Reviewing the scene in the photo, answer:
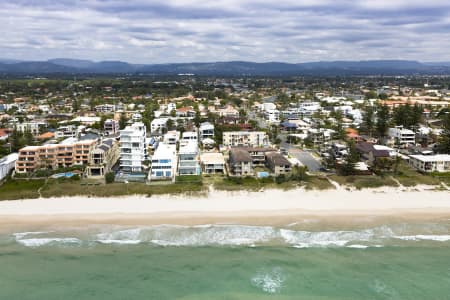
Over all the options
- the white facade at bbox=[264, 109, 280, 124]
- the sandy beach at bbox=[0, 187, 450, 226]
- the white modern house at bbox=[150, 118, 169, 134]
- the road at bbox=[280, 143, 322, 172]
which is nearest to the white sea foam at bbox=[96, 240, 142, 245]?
the sandy beach at bbox=[0, 187, 450, 226]

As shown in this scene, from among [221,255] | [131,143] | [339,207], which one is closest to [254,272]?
[221,255]

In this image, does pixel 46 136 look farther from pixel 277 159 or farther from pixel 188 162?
pixel 277 159

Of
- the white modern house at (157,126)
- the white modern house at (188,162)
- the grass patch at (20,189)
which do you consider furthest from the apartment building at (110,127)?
the grass patch at (20,189)

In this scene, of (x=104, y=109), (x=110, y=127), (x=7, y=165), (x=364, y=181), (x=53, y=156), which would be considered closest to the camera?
(x=364, y=181)

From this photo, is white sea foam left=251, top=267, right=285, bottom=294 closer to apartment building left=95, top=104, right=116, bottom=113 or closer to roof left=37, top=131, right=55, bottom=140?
roof left=37, top=131, right=55, bottom=140

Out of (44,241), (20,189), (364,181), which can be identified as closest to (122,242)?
(44,241)
